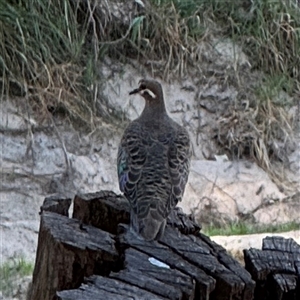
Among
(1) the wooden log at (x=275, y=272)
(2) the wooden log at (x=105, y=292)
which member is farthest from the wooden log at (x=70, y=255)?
(1) the wooden log at (x=275, y=272)

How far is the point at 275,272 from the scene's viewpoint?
3664 mm

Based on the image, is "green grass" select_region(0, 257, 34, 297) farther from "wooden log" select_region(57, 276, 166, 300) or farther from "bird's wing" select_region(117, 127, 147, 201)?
"wooden log" select_region(57, 276, 166, 300)

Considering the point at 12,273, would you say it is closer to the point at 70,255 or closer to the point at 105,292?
Result: the point at 70,255

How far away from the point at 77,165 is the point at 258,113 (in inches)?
74.5

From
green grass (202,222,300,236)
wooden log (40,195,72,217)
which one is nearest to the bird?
wooden log (40,195,72,217)

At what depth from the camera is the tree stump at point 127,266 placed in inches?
128

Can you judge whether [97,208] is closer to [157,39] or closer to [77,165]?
[77,165]

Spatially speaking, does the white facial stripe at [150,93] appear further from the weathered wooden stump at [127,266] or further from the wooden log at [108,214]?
the weathered wooden stump at [127,266]

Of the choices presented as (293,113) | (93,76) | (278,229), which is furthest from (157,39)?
(278,229)

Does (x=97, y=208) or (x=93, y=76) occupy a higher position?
(x=93, y=76)

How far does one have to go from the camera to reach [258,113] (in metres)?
9.44

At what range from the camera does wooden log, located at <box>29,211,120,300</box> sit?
354cm

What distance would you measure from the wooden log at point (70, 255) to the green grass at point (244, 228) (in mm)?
3835

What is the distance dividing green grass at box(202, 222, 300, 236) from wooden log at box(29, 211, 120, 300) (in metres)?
3.84
